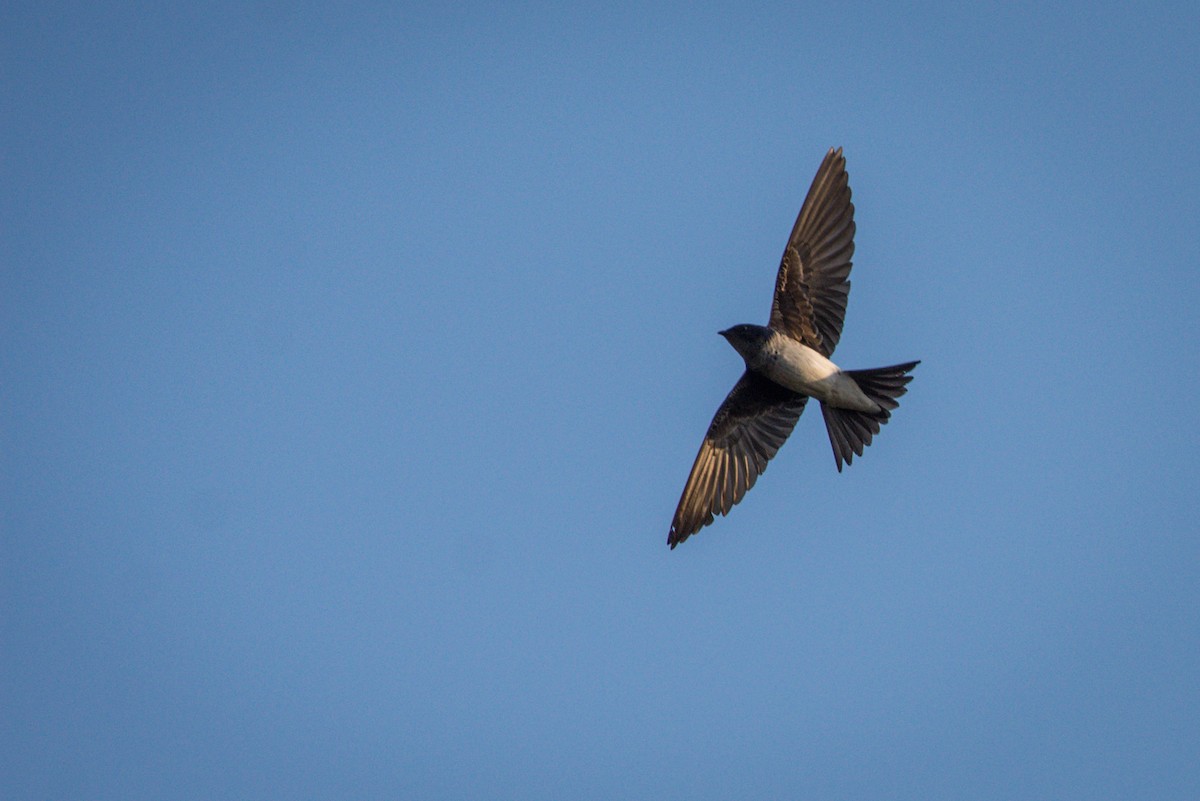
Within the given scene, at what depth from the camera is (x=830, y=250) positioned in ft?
32.4

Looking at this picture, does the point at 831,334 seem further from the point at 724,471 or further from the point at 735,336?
the point at 724,471

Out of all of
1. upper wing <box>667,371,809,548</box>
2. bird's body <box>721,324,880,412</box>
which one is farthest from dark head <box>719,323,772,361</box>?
upper wing <box>667,371,809,548</box>

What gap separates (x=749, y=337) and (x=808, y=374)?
1.62 feet

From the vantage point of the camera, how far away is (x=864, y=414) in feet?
31.5

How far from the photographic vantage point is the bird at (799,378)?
9.56m

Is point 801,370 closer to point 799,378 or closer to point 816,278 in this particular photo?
point 799,378

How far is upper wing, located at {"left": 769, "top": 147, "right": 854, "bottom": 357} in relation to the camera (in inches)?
388

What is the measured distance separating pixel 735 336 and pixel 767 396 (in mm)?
737

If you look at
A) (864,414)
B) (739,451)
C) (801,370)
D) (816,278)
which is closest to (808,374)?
(801,370)

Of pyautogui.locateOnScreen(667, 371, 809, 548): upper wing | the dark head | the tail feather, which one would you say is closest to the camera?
the tail feather

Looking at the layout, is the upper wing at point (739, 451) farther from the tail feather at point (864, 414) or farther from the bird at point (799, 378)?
the tail feather at point (864, 414)

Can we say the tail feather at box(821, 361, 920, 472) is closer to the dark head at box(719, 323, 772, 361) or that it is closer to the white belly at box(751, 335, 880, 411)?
the white belly at box(751, 335, 880, 411)

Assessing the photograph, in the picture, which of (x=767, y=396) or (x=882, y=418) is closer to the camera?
(x=882, y=418)

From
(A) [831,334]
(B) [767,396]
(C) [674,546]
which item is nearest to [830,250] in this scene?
(A) [831,334]
